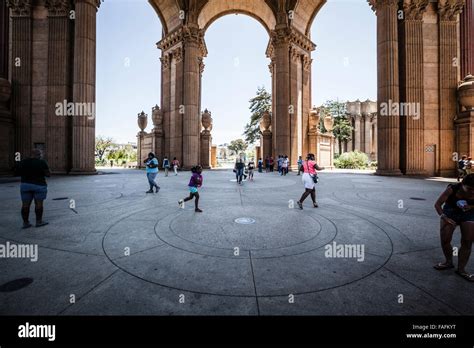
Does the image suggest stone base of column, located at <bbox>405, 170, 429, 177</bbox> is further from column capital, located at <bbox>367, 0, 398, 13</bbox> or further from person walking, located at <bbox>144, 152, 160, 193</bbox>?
person walking, located at <bbox>144, 152, 160, 193</bbox>

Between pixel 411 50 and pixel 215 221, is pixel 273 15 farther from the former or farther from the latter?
pixel 215 221

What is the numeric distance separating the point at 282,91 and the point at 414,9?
41.8 feet

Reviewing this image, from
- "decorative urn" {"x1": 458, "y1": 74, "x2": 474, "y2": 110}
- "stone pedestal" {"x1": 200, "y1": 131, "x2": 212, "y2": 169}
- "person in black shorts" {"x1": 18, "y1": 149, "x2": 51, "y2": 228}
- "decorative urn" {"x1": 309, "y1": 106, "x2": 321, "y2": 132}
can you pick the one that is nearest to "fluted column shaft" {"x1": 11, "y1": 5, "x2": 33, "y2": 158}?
"person in black shorts" {"x1": 18, "y1": 149, "x2": 51, "y2": 228}

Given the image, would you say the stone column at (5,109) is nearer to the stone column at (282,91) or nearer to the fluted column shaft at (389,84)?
the stone column at (282,91)

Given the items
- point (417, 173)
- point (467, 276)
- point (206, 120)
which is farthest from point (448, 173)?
point (206, 120)

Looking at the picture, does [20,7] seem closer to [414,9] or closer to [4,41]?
[4,41]

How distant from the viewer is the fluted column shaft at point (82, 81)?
57.3 ft

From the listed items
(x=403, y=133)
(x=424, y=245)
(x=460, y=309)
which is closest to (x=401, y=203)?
(x=424, y=245)

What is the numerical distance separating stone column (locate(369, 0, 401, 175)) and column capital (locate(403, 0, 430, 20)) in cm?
72

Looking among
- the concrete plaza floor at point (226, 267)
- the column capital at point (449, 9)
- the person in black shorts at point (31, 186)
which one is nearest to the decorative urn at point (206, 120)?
the column capital at point (449, 9)

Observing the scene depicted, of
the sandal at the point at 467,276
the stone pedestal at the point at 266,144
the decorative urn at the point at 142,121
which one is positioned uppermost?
the decorative urn at the point at 142,121

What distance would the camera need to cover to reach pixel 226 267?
10.9 feet

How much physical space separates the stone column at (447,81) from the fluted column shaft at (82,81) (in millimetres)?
27533

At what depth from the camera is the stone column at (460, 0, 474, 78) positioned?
18609mm
